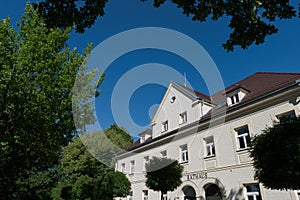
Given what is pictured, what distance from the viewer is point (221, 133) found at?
14094 millimetres

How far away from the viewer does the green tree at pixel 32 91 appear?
10.6 meters

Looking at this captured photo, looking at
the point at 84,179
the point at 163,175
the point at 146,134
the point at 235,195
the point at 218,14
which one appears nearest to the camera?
the point at 218,14

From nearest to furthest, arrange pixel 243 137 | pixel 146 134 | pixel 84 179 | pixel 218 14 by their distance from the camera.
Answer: pixel 218 14 < pixel 243 137 < pixel 84 179 < pixel 146 134

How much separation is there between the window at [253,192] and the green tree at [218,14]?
1003cm

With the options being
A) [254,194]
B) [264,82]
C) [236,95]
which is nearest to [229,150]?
[254,194]

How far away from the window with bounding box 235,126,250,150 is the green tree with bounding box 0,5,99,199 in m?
9.58

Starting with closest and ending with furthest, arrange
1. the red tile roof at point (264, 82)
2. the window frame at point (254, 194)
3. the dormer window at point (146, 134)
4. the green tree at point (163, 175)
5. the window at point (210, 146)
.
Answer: the window frame at point (254, 194), the red tile roof at point (264, 82), the green tree at point (163, 175), the window at point (210, 146), the dormer window at point (146, 134)

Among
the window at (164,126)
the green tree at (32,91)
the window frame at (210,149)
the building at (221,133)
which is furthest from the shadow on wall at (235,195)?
the green tree at (32,91)

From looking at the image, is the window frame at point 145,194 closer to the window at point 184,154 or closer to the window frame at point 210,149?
the window at point 184,154

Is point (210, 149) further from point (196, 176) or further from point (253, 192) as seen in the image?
point (253, 192)

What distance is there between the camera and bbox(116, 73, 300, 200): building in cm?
1162

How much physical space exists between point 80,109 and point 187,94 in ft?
29.2

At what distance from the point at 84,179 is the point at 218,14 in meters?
22.3

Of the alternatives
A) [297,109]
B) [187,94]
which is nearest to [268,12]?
[297,109]
